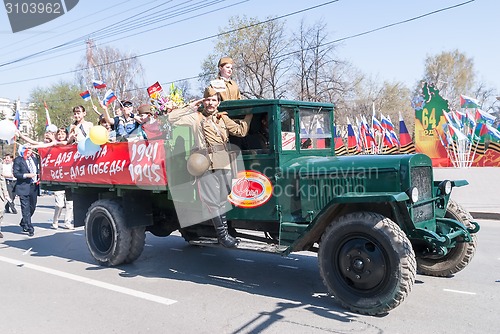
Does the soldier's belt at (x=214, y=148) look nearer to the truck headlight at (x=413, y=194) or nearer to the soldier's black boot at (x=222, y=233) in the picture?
the soldier's black boot at (x=222, y=233)

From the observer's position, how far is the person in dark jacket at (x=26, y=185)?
30.5ft

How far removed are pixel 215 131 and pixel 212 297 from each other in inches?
72.7

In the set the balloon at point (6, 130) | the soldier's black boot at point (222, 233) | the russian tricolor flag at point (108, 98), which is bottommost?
the soldier's black boot at point (222, 233)

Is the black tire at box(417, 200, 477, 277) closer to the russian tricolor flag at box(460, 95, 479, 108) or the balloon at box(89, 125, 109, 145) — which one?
the balloon at box(89, 125, 109, 145)

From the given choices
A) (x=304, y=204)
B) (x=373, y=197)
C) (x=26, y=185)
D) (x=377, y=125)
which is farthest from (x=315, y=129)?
(x=377, y=125)

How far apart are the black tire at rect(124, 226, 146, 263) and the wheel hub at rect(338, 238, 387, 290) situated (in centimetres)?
317

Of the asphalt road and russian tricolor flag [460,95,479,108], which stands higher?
russian tricolor flag [460,95,479,108]

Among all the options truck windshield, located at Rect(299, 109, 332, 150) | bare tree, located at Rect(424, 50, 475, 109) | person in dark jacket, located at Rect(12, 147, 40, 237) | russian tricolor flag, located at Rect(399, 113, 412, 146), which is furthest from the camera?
bare tree, located at Rect(424, 50, 475, 109)

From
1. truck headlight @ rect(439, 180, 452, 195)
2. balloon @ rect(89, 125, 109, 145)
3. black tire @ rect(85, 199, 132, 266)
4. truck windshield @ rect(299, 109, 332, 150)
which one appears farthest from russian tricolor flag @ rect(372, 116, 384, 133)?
balloon @ rect(89, 125, 109, 145)

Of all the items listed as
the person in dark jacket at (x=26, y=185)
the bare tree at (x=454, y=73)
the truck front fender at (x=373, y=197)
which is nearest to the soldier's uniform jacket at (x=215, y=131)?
the truck front fender at (x=373, y=197)

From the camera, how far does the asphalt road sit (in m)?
4.01

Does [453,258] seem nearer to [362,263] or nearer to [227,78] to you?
[362,263]

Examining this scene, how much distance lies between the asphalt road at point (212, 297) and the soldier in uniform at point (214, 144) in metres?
0.83

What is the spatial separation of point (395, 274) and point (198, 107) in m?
2.86
